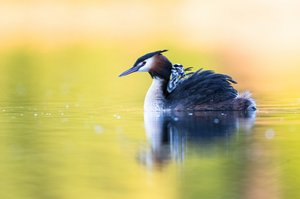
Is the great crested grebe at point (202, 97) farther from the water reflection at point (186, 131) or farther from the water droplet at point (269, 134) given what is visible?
the water droplet at point (269, 134)

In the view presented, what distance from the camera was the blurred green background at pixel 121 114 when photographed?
10.5 metres

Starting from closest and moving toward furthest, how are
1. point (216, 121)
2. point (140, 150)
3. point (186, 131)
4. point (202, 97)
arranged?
point (140, 150)
point (186, 131)
point (216, 121)
point (202, 97)

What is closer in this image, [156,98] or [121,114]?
[121,114]

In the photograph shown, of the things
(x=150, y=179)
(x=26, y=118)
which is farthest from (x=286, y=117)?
(x=150, y=179)

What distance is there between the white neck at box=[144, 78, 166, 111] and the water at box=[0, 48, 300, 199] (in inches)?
9.3

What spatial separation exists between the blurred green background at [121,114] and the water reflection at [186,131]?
16 cm

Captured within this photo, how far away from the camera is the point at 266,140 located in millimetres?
13203

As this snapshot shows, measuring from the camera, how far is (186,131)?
14.2 m

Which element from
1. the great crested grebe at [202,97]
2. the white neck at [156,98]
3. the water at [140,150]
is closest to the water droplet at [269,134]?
the water at [140,150]

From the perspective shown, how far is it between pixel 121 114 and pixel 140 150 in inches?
164

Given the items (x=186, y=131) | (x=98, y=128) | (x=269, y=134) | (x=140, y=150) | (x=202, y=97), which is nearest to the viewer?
(x=140, y=150)

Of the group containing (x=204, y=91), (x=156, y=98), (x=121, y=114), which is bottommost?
(x=121, y=114)

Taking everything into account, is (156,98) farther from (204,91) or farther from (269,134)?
(269,134)

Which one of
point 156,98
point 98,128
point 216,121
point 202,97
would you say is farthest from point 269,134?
point 156,98
